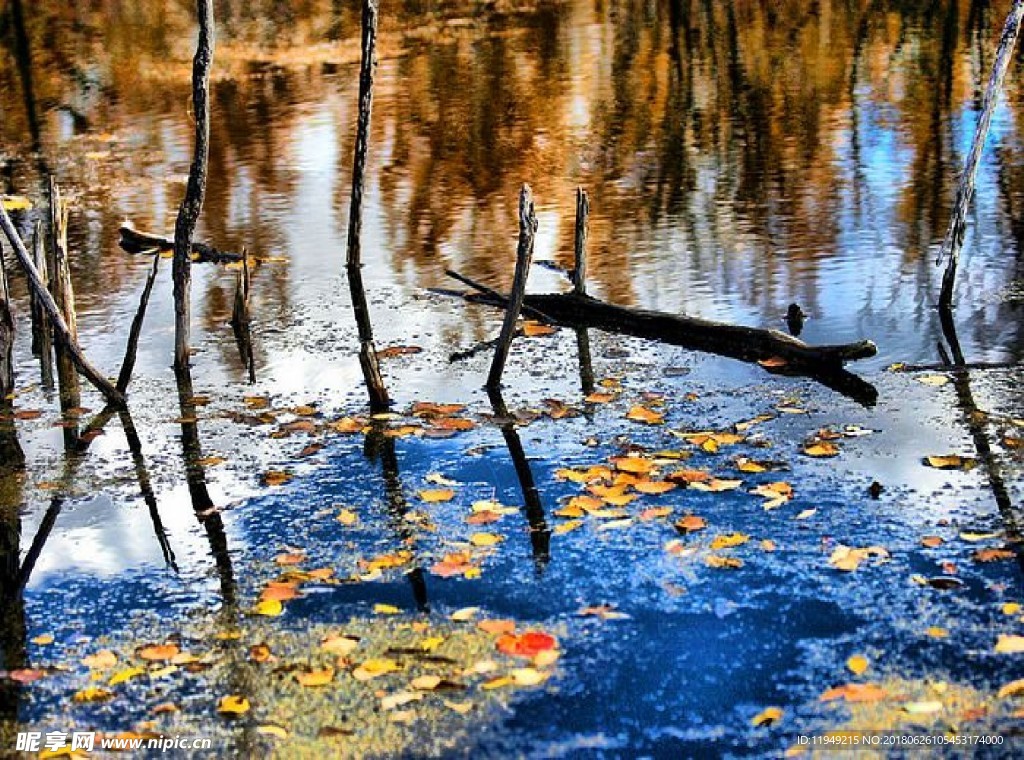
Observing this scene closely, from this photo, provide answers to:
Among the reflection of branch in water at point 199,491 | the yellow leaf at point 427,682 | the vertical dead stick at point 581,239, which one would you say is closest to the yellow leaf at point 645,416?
the vertical dead stick at point 581,239

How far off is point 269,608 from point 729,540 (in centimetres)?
247

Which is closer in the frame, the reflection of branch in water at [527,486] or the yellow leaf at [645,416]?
the reflection of branch in water at [527,486]

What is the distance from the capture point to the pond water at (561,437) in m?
6.45

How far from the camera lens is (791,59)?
28.9 metres

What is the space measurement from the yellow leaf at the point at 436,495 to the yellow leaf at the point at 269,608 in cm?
149

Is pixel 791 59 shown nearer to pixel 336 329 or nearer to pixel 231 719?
pixel 336 329

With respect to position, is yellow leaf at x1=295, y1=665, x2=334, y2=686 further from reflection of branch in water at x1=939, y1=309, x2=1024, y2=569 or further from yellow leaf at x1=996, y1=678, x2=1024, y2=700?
reflection of branch in water at x1=939, y1=309, x2=1024, y2=569

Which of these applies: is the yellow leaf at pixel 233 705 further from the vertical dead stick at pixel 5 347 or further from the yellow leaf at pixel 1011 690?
the vertical dead stick at pixel 5 347

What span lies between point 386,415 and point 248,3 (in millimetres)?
35933

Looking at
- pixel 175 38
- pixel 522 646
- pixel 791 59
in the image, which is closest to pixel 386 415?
pixel 522 646

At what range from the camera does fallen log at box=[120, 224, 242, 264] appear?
16109mm

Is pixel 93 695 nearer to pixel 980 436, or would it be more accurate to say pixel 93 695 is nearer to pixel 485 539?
pixel 485 539

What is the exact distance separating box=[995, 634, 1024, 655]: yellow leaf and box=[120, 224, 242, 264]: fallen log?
11289 millimetres

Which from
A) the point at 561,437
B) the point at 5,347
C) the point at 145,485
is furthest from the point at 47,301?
→ the point at 561,437
